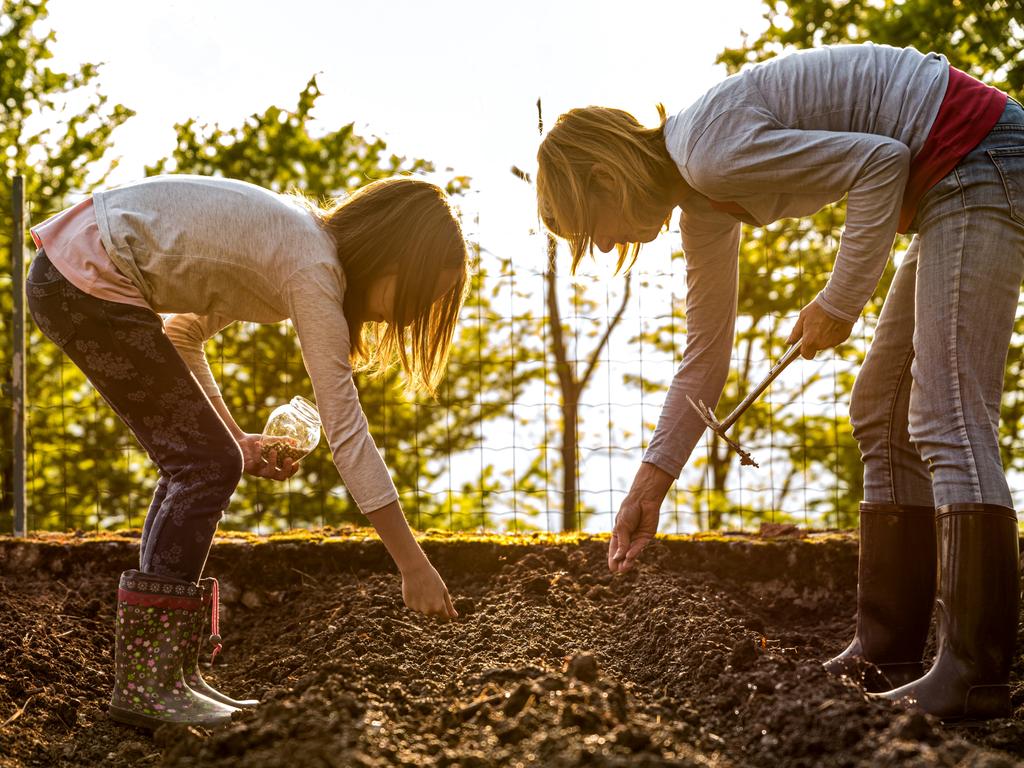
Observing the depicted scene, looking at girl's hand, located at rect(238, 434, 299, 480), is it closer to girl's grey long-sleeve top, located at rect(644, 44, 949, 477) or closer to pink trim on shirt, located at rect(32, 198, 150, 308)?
pink trim on shirt, located at rect(32, 198, 150, 308)

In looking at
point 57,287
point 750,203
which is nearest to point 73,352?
point 57,287

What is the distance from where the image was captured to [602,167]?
92.5 inches

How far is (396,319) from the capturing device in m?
2.43

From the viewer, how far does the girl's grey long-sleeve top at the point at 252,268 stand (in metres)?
2.17

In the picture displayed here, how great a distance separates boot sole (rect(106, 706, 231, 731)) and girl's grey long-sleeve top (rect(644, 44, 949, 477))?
161 cm

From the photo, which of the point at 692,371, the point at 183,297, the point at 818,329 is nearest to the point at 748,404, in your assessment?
the point at 818,329

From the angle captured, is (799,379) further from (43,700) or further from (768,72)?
(43,700)

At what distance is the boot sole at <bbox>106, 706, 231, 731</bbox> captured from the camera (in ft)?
7.55

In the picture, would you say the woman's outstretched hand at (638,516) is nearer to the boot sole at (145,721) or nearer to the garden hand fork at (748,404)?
the garden hand fork at (748,404)

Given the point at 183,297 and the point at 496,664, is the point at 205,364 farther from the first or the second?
the point at 496,664

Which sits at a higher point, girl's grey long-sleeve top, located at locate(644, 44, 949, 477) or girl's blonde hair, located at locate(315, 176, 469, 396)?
girl's grey long-sleeve top, located at locate(644, 44, 949, 477)

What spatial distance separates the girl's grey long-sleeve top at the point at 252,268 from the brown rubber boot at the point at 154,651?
558 mm

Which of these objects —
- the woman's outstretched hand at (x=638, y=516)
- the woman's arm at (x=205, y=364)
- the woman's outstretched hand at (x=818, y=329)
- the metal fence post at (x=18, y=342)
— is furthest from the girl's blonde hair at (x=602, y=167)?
the metal fence post at (x=18, y=342)

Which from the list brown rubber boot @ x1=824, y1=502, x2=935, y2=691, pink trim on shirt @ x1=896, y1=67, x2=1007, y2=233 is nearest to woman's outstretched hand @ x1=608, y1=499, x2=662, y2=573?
brown rubber boot @ x1=824, y1=502, x2=935, y2=691
